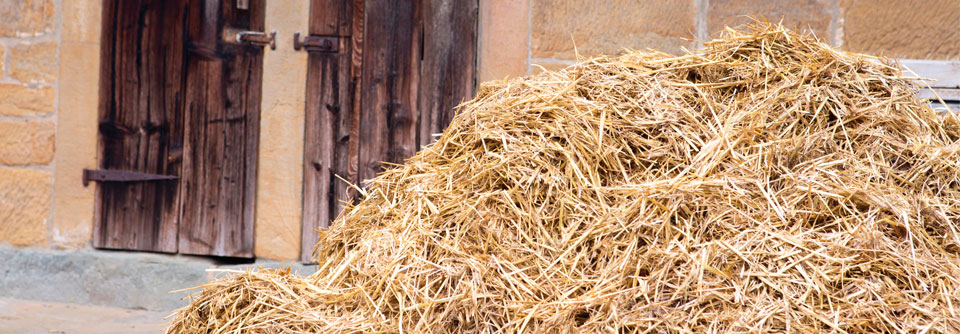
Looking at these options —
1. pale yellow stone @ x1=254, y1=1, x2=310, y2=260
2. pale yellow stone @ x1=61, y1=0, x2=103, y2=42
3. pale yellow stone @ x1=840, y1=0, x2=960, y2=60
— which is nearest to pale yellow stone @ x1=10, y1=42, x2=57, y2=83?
pale yellow stone @ x1=61, y1=0, x2=103, y2=42

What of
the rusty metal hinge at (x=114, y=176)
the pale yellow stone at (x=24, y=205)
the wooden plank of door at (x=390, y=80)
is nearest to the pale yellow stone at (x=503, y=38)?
the wooden plank of door at (x=390, y=80)

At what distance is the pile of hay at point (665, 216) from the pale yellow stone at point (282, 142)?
1.03 meters

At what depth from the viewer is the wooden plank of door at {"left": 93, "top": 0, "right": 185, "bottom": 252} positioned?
3488 mm

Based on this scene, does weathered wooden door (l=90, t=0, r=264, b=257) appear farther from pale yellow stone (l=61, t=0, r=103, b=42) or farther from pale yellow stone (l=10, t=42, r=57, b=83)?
pale yellow stone (l=10, t=42, r=57, b=83)

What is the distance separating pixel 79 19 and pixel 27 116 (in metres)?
0.56

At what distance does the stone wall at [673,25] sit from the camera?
3.04 m

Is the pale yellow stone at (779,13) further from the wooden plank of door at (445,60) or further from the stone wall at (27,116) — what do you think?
the stone wall at (27,116)

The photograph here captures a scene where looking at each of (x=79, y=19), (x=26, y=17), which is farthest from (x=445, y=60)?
(x=26, y=17)

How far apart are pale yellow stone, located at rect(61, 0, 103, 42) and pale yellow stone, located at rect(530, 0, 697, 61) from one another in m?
2.16

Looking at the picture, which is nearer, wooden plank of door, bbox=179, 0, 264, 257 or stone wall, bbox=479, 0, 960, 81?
stone wall, bbox=479, 0, 960, 81

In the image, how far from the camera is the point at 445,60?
332 centimetres

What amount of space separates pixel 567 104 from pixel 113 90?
96.6 inches

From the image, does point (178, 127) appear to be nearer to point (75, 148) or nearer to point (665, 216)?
point (75, 148)

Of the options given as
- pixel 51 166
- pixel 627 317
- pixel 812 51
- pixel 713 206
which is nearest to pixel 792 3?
pixel 812 51
